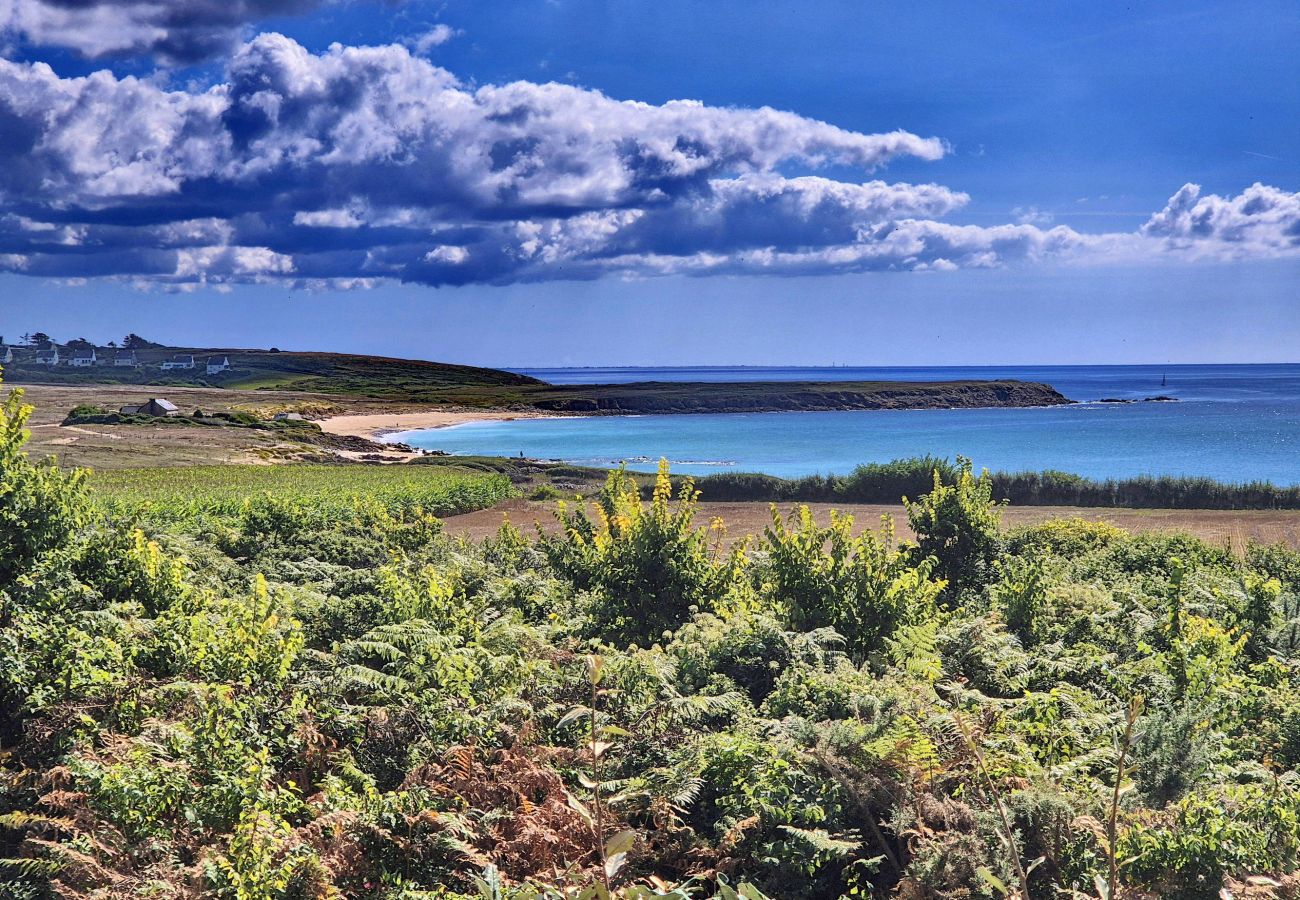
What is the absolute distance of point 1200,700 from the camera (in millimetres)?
6887

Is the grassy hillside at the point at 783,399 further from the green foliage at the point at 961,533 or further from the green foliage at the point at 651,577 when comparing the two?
the green foliage at the point at 651,577

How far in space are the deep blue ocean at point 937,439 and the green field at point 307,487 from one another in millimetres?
14186

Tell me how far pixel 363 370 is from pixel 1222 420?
154 metres

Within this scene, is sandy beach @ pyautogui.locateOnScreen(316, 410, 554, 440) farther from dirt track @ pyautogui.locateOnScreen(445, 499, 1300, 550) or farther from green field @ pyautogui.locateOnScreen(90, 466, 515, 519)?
dirt track @ pyautogui.locateOnScreen(445, 499, 1300, 550)

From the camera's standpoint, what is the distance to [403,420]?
384 ft

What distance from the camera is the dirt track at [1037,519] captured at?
31.2m

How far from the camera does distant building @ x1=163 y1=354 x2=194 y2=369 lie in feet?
577

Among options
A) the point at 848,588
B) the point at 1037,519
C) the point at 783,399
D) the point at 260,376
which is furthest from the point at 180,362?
the point at 848,588

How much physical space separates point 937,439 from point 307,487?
227 ft

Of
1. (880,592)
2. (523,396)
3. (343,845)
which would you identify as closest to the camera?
(343,845)

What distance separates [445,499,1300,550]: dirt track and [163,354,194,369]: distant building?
15895 cm

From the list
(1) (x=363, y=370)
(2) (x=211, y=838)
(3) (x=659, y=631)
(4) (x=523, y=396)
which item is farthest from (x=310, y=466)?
(1) (x=363, y=370)

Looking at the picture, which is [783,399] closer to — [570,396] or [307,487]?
[570,396]

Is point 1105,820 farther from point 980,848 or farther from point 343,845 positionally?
point 343,845
